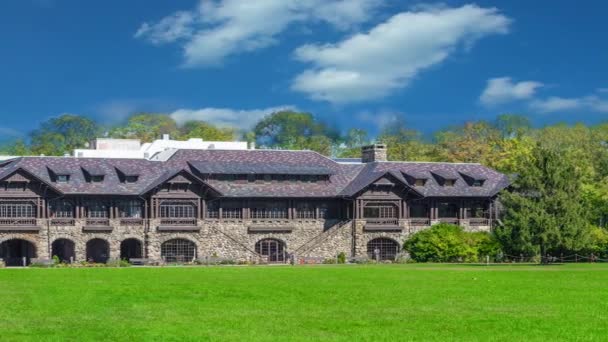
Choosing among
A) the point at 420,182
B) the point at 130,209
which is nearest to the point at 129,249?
the point at 130,209

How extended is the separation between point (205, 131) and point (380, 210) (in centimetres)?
6510

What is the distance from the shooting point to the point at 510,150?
10444cm

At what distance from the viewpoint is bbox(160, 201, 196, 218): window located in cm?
7594

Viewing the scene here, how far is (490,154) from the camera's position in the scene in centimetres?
10919

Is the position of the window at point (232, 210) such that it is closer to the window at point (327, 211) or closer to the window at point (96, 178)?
the window at point (327, 211)

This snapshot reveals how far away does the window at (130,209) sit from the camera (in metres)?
75.4

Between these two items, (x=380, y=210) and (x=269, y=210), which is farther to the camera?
(x=380, y=210)

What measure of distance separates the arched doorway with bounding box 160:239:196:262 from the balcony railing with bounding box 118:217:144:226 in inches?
93.8

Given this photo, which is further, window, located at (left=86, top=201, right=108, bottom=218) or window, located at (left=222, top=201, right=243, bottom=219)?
window, located at (left=222, top=201, right=243, bottom=219)

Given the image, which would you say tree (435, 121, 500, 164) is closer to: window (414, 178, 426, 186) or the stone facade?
window (414, 178, 426, 186)

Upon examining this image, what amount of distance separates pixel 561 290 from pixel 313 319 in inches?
544

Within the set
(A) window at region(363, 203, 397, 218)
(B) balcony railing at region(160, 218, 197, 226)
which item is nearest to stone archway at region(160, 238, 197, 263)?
(B) balcony railing at region(160, 218, 197, 226)

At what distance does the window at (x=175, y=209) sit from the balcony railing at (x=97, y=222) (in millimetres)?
4036

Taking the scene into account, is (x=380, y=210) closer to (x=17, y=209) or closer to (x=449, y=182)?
(x=449, y=182)
